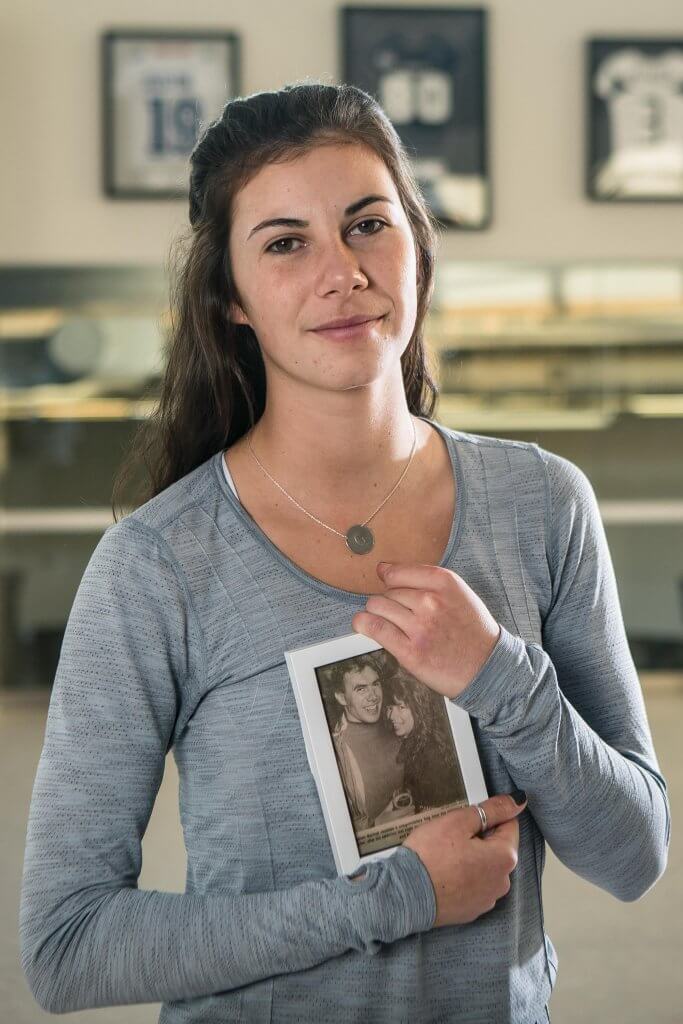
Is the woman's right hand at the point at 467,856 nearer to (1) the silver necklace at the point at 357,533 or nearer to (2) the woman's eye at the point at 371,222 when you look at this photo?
(1) the silver necklace at the point at 357,533

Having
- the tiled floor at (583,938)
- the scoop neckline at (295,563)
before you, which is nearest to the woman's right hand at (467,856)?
the scoop neckline at (295,563)

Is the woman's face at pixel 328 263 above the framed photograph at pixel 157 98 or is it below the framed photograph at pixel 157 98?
below

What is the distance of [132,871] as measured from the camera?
1171 millimetres

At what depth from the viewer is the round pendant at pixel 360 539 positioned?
1288mm

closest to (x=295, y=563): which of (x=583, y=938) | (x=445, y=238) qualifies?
(x=583, y=938)

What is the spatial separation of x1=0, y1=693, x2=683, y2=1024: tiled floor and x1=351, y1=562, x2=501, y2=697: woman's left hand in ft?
4.93

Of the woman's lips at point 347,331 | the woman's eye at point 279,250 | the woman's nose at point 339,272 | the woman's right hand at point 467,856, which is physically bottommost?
the woman's right hand at point 467,856

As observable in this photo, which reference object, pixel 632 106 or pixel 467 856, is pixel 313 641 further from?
pixel 632 106

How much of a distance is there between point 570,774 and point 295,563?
362mm

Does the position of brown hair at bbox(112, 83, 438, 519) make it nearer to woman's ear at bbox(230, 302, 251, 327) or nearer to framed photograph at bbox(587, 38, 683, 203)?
woman's ear at bbox(230, 302, 251, 327)

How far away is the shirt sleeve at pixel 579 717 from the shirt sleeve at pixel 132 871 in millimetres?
165

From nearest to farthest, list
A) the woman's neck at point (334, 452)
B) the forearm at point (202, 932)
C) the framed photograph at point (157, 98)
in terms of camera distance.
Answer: the forearm at point (202, 932), the woman's neck at point (334, 452), the framed photograph at point (157, 98)

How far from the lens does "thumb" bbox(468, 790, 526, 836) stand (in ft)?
3.78

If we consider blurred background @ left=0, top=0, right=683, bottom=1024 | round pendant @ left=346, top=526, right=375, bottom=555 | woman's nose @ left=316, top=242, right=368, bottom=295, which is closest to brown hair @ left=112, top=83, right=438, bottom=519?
woman's nose @ left=316, top=242, right=368, bottom=295
